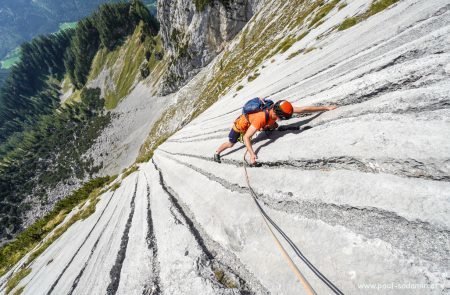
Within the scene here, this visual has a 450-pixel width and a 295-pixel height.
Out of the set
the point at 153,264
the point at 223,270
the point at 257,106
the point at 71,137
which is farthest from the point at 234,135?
the point at 71,137

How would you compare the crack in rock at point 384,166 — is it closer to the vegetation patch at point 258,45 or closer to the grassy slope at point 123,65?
the vegetation patch at point 258,45

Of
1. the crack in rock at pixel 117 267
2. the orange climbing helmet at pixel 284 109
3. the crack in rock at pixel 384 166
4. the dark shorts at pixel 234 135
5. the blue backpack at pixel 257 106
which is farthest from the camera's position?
the dark shorts at pixel 234 135

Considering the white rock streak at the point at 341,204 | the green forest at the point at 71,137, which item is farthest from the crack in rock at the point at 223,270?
the green forest at the point at 71,137

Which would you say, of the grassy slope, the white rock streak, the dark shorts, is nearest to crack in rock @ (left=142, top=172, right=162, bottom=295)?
the white rock streak

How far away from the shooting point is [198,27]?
6981 cm

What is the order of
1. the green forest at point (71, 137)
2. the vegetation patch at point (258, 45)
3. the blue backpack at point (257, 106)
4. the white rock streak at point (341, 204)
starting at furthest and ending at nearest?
the green forest at point (71, 137) → the vegetation patch at point (258, 45) → the blue backpack at point (257, 106) → the white rock streak at point (341, 204)

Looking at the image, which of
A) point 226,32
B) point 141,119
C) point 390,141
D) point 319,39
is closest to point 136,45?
point 141,119

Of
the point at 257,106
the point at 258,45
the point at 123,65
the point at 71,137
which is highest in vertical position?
the point at 123,65

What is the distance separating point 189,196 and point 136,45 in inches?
6981

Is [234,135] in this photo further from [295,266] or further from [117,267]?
[117,267]

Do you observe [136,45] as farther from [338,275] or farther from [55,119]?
[338,275]

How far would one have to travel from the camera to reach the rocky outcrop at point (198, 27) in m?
62.2

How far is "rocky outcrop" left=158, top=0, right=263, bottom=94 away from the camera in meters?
62.2

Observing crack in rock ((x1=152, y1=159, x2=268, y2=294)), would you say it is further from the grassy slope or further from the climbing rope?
the grassy slope
